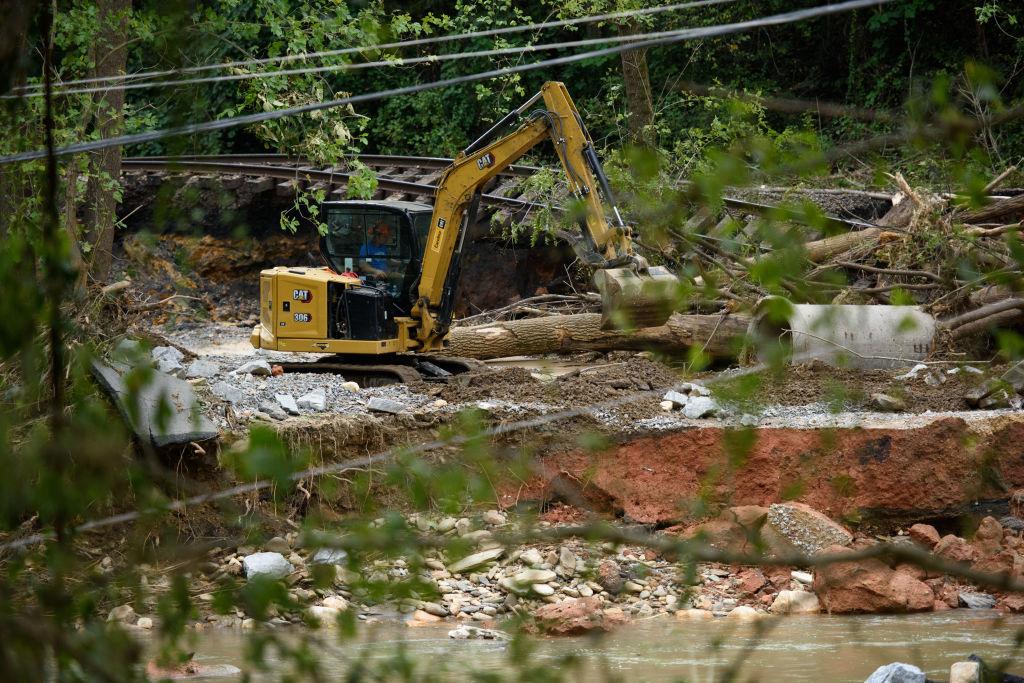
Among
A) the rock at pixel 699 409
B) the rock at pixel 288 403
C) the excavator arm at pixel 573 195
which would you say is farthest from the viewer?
the excavator arm at pixel 573 195

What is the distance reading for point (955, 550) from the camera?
26.9ft

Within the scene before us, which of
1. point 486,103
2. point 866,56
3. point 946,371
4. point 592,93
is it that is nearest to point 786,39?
point 866,56

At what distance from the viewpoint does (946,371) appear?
→ 11.2m

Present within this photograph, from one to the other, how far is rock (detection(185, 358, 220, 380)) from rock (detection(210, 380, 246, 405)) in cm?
112

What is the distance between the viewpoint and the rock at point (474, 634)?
768 centimetres

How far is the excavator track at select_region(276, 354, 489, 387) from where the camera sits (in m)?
12.7

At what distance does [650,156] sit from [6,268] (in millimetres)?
1091

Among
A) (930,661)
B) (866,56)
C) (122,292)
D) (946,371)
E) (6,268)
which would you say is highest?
(866,56)

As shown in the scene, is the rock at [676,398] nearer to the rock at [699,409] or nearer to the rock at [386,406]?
the rock at [699,409]

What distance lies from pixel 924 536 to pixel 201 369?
24.8ft

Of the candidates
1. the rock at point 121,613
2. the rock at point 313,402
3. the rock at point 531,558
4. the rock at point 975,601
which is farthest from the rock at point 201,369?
the rock at point 975,601

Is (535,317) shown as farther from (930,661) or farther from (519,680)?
(519,680)

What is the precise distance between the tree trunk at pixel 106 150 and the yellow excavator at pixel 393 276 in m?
2.24

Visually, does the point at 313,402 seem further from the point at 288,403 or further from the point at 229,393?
the point at 229,393
